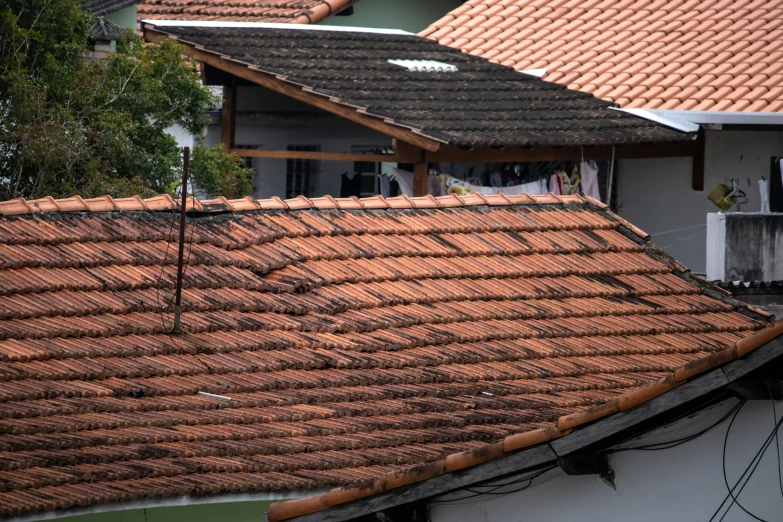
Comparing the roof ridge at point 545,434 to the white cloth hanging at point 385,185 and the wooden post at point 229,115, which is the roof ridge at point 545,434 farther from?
the wooden post at point 229,115

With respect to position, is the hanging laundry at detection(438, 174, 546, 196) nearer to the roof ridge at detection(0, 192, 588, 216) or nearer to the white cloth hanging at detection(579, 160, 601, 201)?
the white cloth hanging at detection(579, 160, 601, 201)

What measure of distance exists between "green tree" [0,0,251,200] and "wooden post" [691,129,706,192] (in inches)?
258

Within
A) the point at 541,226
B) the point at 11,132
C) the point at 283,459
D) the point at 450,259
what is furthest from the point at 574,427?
the point at 11,132

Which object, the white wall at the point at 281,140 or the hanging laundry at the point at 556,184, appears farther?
the white wall at the point at 281,140

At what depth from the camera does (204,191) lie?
14.4 m

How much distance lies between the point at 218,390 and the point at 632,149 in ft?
34.4

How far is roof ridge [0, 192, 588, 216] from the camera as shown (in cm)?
923

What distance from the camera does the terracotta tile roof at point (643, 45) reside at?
17562 millimetres

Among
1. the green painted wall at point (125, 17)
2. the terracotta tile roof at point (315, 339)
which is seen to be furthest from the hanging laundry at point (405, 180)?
the green painted wall at point (125, 17)

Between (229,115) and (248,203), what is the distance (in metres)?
6.77

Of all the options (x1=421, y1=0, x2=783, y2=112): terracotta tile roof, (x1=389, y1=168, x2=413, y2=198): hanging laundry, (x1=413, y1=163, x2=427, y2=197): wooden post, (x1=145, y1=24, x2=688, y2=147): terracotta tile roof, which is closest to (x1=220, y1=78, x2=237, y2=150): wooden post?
(x1=145, y1=24, x2=688, y2=147): terracotta tile roof

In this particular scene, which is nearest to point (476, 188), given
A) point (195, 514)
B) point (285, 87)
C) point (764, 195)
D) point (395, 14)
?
point (285, 87)

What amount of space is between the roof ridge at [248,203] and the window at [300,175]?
23.6 feet

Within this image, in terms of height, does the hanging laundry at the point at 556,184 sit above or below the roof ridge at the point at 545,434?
above
